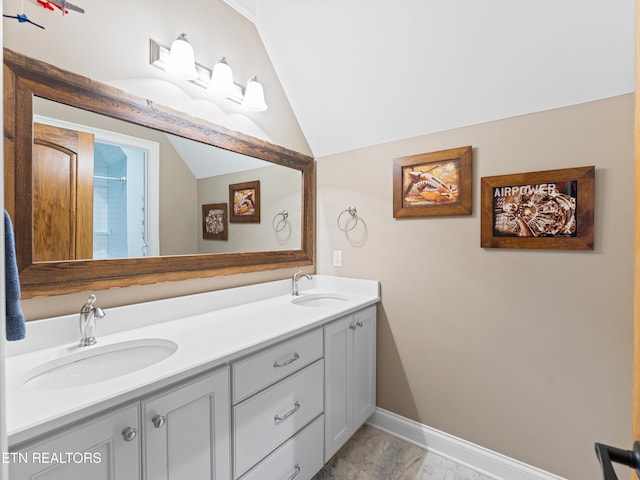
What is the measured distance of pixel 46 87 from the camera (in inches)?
44.3

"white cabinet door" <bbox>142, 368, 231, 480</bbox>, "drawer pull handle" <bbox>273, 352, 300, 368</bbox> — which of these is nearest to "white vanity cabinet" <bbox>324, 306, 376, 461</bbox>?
"drawer pull handle" <bbox>273, 352, 300, 368</bbox>

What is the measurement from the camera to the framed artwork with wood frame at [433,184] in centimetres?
168

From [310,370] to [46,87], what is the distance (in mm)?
1524

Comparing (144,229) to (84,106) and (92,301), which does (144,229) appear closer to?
(92,301)

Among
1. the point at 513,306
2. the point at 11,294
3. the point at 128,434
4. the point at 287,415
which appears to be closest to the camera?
the point at 11,294

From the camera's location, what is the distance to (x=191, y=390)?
996 mm

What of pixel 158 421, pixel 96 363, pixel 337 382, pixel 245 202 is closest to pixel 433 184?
pixel 245 202

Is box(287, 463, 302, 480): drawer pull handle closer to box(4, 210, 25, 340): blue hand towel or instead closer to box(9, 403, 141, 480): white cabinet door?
box(9, 403, 141, 480): white cabinet door

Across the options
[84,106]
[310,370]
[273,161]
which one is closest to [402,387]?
[310,370]

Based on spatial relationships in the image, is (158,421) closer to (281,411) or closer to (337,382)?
(281,411)

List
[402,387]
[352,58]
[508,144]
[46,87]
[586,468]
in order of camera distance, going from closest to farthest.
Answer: [46,87] < [586,468] < [508,144] < [352,58] < [402,387]

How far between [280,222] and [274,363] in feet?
3.44

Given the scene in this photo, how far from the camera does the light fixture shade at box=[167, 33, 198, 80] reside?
145 cm

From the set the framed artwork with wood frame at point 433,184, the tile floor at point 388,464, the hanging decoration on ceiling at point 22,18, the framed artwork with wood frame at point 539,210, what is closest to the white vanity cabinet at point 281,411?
the tile floor at point 388,464
